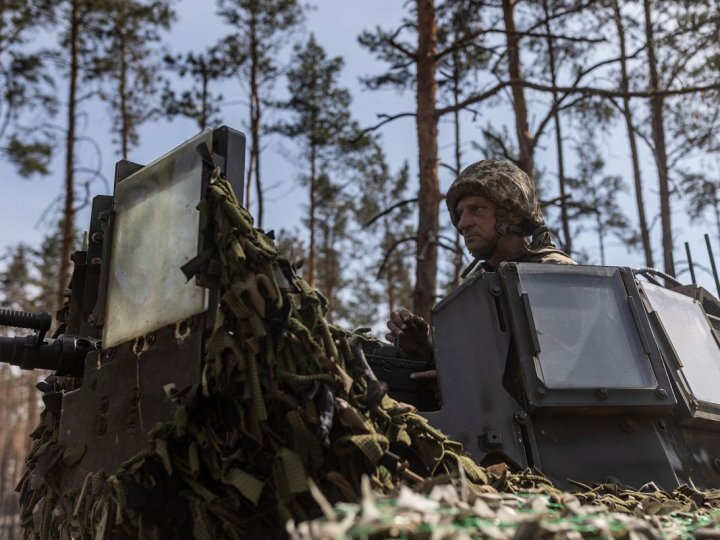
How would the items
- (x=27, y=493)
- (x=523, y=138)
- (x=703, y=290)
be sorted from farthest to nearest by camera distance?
(x=523, y=138) → (x=703, y=290) → (x=27, y=493)

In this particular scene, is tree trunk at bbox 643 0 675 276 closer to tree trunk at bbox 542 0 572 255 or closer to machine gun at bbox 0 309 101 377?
tree trunk at bbox 542 0 572 255

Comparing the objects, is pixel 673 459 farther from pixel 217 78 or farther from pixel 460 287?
pixel 217 78

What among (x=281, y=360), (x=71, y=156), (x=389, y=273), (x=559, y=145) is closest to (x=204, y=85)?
(x=71, y=156)

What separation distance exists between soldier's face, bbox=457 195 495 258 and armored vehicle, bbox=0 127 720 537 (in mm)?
1145

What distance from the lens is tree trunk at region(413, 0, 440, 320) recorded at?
9930 mm

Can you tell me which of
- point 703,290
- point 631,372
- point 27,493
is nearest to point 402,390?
point 631,372

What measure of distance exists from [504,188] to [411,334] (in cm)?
125

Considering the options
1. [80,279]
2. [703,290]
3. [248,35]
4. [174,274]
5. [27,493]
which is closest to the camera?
[174,274]

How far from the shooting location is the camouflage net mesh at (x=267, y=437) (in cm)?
228

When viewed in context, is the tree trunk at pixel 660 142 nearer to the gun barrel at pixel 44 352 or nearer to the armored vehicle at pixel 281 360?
the armored vehicle at pixel 281 360

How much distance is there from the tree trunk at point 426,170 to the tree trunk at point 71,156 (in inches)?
289

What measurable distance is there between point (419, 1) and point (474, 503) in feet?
34.0

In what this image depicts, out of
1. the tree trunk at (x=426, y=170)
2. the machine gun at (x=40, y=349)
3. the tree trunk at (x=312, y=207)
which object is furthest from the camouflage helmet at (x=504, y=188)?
the tree trunk at (x=312, y=207)

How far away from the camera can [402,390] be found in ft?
11.8
